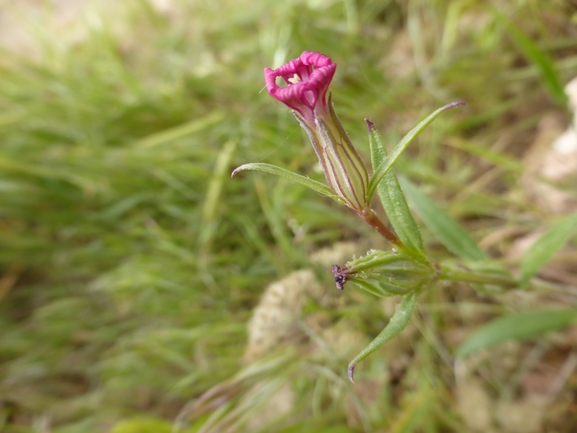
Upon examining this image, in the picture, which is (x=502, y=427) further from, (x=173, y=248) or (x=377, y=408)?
(x=173, y=248)

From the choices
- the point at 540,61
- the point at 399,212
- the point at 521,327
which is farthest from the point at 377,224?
Result: the point at 540,61

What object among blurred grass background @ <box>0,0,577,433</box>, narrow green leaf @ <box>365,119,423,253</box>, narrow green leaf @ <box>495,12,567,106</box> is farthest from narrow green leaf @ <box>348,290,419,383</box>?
narrow green leaf @ <box>495,12,567,106</box>

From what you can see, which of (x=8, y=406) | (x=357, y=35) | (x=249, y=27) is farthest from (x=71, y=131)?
(x=357, y=35)

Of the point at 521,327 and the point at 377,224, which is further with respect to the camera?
the point at 521,327

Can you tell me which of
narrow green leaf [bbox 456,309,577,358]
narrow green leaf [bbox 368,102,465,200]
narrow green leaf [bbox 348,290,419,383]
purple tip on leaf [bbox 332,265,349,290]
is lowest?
narrow green leaf [bbox 456,309,577,358]

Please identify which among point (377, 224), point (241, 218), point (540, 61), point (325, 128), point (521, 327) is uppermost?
point (241, 218)

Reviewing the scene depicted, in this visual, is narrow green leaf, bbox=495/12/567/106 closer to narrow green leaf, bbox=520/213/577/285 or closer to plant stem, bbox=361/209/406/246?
narrow green leaf, bbox=520/213/577/285

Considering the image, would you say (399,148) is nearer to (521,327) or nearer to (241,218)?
(521,327)
